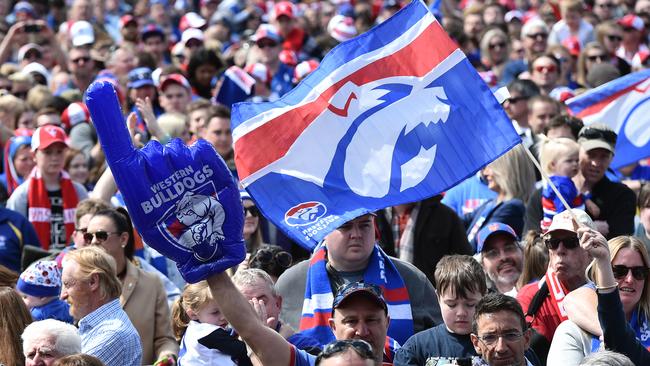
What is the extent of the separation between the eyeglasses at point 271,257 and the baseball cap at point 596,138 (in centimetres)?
255

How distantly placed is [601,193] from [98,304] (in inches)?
152

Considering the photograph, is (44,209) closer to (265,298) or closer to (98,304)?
(98,304)

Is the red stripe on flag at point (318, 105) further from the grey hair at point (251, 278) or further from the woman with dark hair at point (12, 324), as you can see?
the woman with dark hair at point (12, 324)

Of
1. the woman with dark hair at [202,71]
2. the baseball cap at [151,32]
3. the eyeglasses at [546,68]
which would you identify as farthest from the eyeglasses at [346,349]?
the baseball cap at [151,32]

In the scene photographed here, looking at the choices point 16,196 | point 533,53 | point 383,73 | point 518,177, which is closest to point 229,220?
point 383,73

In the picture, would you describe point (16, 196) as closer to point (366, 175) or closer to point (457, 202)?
point (457, 202)

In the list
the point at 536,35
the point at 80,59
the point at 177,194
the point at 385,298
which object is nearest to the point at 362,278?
the point at 385,298

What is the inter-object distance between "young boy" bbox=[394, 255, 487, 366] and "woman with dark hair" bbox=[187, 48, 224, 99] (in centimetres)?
828

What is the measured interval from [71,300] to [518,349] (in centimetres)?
258

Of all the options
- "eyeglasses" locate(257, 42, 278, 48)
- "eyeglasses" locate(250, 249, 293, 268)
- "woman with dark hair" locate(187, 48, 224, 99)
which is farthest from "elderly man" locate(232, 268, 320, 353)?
"eyeglasses" locate(257, 42, 278, 48)

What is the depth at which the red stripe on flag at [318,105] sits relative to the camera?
23.5 ft

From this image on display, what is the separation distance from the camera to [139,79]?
536 inches

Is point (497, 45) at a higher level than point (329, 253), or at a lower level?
lower

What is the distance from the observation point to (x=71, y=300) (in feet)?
25.1
